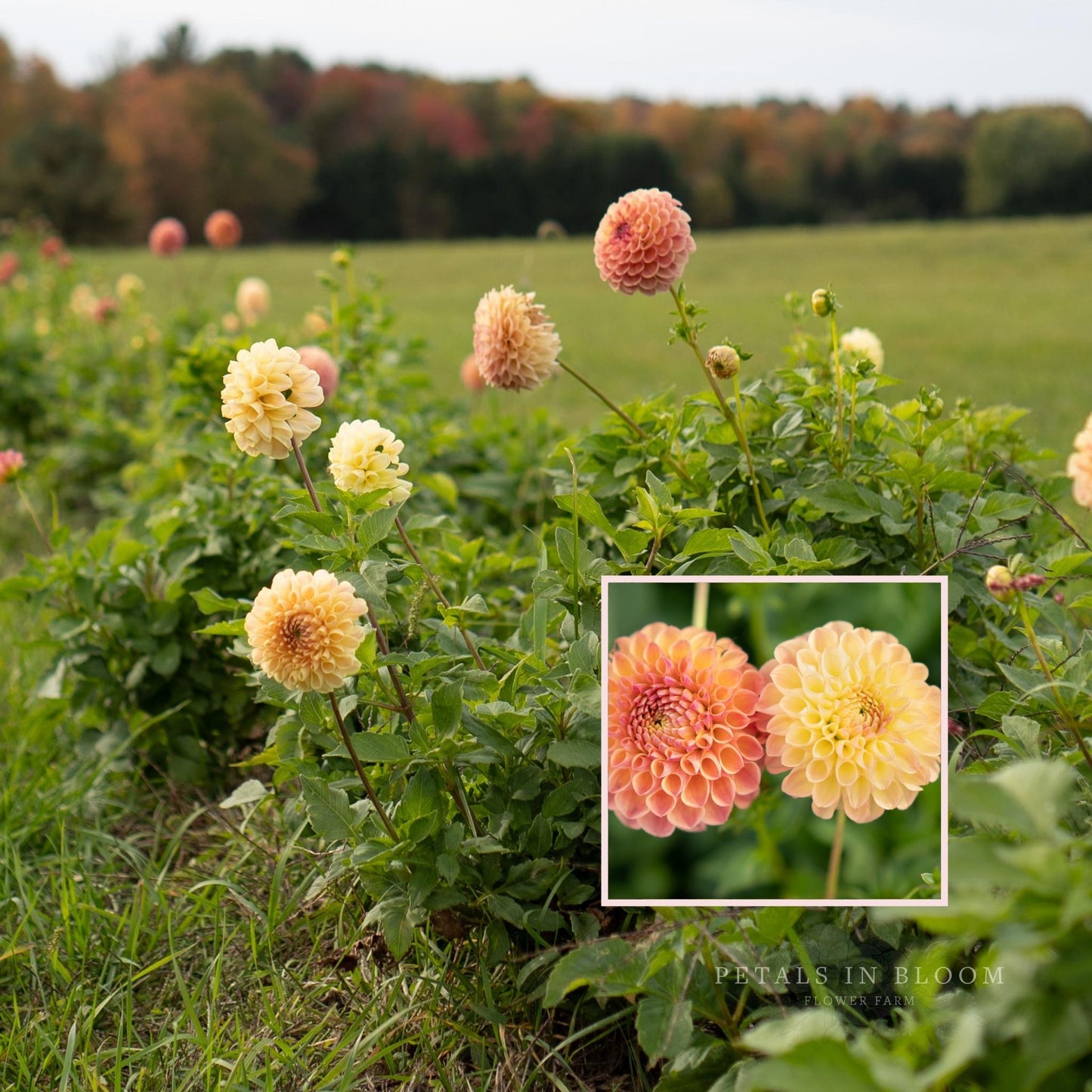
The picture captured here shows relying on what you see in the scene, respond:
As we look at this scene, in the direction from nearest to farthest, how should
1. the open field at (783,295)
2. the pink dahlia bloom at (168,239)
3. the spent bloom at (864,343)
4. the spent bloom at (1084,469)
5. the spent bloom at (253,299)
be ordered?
1. the spent bloom at (1084,469)
2. the spent bloom at (864,343)
3. the spent bloom at (253,299)
4. the pink dahlia bloom at (168,239)
5. the open field at (783,295)

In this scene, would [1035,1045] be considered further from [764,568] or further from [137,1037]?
[137,1037]

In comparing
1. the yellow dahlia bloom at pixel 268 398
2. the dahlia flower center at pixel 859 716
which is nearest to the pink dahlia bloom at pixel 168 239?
the yellow dahlia bloom at pixel 268 398

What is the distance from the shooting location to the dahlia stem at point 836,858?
904 mm

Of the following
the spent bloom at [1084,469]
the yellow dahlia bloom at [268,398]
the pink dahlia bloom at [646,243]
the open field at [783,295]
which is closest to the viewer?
the yellow dahlia bloom at [268,398]

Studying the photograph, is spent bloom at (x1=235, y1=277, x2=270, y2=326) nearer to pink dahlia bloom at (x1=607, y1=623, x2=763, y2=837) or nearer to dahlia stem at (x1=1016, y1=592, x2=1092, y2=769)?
pink dahlia bloom at (x1=607, y1=623, x2=763, y2=837)

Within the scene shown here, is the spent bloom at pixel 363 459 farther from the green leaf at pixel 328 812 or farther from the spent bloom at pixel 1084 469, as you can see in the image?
the spent bloom at pixel 1084 469

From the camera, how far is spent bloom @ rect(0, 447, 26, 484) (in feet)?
5.65

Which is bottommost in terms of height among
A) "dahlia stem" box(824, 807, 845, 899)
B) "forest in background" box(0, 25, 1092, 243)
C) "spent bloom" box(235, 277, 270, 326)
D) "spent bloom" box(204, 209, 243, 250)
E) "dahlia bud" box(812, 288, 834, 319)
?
"dahlia stem" box(824, 807, 845, 899)

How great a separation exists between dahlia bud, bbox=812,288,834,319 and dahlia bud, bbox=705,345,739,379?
4.4 inches

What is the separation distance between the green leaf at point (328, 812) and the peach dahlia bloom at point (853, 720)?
0.43m

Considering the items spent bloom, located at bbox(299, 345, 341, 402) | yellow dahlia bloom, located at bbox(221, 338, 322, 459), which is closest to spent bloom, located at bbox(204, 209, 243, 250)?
spent bloom, located at bbox(299, 345, 341, 402)

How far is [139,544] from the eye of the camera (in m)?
1.79

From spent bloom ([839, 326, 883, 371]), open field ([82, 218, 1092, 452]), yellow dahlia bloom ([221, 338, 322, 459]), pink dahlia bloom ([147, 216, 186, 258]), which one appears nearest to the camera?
yellow dahlia bloom ([221, 338, 322, 459])

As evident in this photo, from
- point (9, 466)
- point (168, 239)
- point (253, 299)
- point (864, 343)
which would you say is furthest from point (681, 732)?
point (168, 239)
